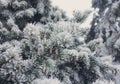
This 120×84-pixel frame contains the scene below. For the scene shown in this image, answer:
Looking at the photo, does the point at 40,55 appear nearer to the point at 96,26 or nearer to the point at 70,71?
the point at 70,71

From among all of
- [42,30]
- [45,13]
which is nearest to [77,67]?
[42,30]

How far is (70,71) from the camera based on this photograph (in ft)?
16.9

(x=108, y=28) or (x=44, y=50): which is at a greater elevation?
(x=44, y=50)

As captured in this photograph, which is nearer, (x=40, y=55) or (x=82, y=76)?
(x=40, y=55)

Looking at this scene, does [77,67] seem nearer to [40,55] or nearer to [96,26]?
[40,55]

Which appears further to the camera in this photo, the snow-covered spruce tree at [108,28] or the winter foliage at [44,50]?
the snow-covered spruce tree at [108,28]

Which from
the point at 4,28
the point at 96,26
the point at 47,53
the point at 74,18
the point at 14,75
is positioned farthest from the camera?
the point at 96,26

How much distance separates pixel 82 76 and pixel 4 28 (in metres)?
1.77

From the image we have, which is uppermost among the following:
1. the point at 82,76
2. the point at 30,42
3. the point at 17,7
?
the point at 17,7

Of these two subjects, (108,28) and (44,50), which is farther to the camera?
(108,28)

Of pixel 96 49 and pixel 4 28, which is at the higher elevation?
pixel 4 28

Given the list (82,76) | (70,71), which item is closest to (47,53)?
(70,71)

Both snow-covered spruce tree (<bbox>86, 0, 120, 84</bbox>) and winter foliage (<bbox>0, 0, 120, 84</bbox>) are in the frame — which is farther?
snow-covered spruce tree (<bbox>86, 0, 120, 84</bbox>)

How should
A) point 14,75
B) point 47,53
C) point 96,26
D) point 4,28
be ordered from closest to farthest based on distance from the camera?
point 14,75, point 47,53, point 4,28, point 96,26
